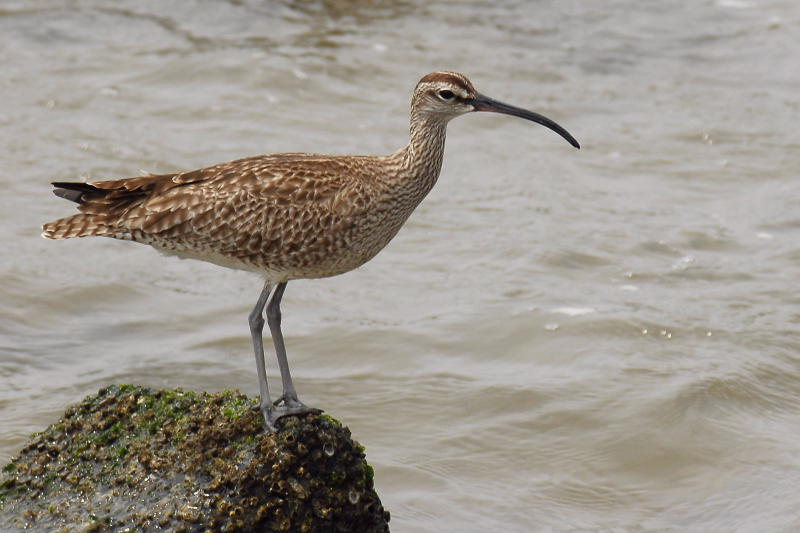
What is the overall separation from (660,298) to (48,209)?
22.7ft

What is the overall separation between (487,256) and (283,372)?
5.98 m

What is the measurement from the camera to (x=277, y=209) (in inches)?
263

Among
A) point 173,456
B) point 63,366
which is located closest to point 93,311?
point 63,366

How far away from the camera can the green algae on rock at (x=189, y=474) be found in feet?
19.6

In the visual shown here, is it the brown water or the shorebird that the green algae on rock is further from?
the brown water

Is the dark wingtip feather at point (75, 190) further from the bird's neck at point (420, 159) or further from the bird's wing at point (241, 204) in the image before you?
the bird's neck at point (420, 159)

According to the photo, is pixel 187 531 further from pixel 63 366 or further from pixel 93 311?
pixel 93 311

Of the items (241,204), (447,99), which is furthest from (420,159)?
(241,204)

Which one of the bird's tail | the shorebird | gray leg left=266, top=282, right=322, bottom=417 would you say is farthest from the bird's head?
the bird's tail

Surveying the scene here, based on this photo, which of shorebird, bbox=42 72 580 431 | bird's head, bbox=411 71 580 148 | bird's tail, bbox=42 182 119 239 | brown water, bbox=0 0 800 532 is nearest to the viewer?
shorebird, bbox=42 72 580 431

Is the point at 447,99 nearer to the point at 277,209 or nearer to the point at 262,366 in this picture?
the point at 277,209

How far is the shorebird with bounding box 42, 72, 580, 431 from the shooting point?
21.8 ft

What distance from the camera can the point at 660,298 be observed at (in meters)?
11.5

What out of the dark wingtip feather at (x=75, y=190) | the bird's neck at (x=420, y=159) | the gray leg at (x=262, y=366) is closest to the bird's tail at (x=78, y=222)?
the dark wingtip feather at (x=75, y=190)
